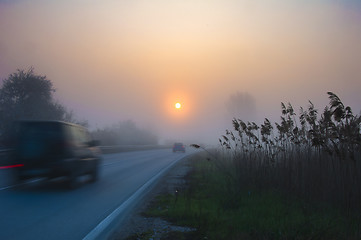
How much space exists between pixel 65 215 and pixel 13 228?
1.31 meters

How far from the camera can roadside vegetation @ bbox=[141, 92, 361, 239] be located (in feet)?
20.6

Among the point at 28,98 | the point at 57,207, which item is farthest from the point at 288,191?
the point at 28,98

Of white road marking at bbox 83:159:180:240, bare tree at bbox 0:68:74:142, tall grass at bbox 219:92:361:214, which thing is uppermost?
bare tree at bbox 0:68:74:142

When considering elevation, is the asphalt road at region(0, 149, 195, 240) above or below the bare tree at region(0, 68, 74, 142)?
below

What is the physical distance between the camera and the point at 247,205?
845cm

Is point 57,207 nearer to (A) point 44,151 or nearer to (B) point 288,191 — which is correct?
(A) point 44,151

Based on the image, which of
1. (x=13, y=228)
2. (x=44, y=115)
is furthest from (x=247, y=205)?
(x=44, y=115)

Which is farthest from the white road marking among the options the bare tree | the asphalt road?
the bare tree

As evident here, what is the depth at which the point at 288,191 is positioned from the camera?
9297 mm

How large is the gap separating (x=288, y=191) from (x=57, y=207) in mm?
5892

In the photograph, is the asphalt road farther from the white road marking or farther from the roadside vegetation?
the roadside vegetation

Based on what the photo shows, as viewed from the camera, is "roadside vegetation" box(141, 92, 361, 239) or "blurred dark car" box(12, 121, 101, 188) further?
"blurred dark car" box(12, 121, 101, 188)

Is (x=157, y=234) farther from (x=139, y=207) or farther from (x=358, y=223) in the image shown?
(x=358, y=223)

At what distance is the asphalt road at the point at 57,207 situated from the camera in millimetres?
6203
